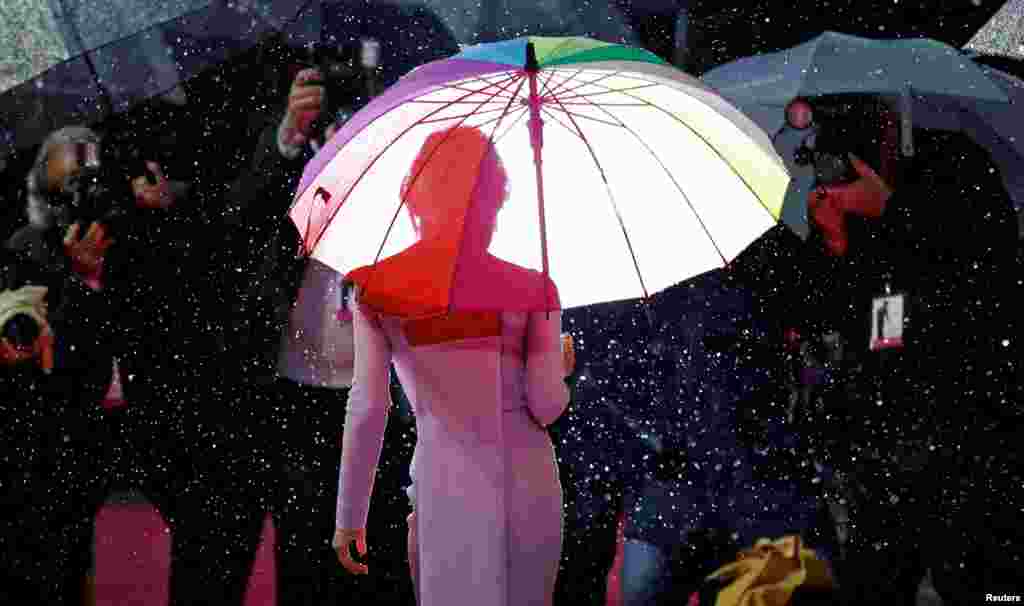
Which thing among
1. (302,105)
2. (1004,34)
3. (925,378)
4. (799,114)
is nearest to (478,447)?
(302,105)

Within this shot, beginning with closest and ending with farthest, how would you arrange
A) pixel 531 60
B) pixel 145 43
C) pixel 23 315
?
1. pixel 531 60
2. pixel 145 43
3. pixel 23 315

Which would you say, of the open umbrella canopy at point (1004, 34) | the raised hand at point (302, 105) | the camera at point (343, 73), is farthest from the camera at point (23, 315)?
the open umbrella canopy at point (1004, 34)

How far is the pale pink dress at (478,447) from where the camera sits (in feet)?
9.16

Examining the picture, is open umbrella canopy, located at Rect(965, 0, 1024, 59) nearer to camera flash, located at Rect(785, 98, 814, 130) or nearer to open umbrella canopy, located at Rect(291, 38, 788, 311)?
camera flash, located at Rect(785, 98, 814, 130)

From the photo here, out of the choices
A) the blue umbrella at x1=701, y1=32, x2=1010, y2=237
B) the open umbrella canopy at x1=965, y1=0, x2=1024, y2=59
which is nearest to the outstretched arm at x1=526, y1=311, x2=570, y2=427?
the blue umbrella at x1=701, y1=32, x2=1010, y2=237

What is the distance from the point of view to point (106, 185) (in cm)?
396

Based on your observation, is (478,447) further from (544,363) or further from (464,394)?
(544,363)

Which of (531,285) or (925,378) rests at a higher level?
(531,285)

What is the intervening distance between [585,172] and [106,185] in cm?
201

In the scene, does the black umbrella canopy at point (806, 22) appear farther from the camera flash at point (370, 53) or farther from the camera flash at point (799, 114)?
the camera flash at point (370, 53)

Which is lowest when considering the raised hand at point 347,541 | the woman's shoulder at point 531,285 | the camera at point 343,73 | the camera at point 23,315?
the raised hand at point 347,541

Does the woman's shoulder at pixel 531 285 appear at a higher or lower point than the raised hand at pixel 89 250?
lower

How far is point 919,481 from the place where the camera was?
420cm

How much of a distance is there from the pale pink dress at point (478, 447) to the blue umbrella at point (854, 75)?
159 cm
